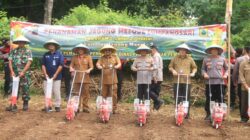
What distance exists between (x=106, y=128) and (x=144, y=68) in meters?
1.94

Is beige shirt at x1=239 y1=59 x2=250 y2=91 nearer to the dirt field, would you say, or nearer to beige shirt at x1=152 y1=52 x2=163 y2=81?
the dirt field

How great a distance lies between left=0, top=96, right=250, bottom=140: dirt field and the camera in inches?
351

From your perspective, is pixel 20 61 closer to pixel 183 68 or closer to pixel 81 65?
pixel 81 65

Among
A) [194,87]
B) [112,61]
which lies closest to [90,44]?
[112,61]

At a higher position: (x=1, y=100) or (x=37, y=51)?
(x=37, y=51)

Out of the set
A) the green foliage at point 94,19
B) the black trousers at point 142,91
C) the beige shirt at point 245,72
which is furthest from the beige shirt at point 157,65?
the green foliage at point 94,19

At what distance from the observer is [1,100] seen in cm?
1341

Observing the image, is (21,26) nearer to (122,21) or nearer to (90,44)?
(90,44)

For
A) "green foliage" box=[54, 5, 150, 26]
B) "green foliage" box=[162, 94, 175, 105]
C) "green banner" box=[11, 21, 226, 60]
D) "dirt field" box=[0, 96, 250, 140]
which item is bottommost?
"dirt field" box=[0, 96, 250, 140]

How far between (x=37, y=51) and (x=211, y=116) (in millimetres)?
6009

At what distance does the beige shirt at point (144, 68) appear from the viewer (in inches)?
432

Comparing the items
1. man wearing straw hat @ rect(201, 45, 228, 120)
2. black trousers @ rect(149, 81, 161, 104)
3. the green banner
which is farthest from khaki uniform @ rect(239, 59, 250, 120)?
the green banner

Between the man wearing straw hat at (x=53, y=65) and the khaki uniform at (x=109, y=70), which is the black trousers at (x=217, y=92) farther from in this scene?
the man wearing straw hat at (x=53, y=65)

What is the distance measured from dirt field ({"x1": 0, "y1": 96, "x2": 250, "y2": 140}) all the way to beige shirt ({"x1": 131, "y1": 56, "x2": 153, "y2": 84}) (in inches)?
35.5
